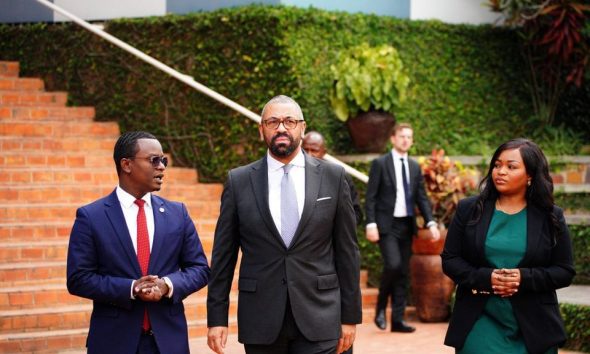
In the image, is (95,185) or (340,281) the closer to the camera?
(340,281)

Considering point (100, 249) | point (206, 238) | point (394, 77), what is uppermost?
point (394, 77)

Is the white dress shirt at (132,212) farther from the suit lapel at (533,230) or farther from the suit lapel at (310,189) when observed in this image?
the suit lapel at (533,230)

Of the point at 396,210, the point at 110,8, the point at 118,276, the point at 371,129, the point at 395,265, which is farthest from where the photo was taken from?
the point at 110,8

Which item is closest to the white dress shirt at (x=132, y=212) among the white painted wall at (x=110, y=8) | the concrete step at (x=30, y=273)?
the concrete step at (x=30, y=273)

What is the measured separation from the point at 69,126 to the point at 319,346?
8318 millimetres

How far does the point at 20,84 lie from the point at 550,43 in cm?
692

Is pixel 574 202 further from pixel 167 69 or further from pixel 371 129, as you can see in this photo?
pixel 167 69

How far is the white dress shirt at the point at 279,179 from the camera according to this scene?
5.57 meters

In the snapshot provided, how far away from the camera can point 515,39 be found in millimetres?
15445

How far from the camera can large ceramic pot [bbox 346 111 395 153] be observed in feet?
41.5

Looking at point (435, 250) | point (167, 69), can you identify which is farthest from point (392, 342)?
point (167, 69)

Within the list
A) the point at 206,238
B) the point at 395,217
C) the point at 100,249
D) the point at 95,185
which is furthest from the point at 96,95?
the point at 100,249

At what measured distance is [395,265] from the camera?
10.5m

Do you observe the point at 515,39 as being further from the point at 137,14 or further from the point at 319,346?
the point at 319,346
